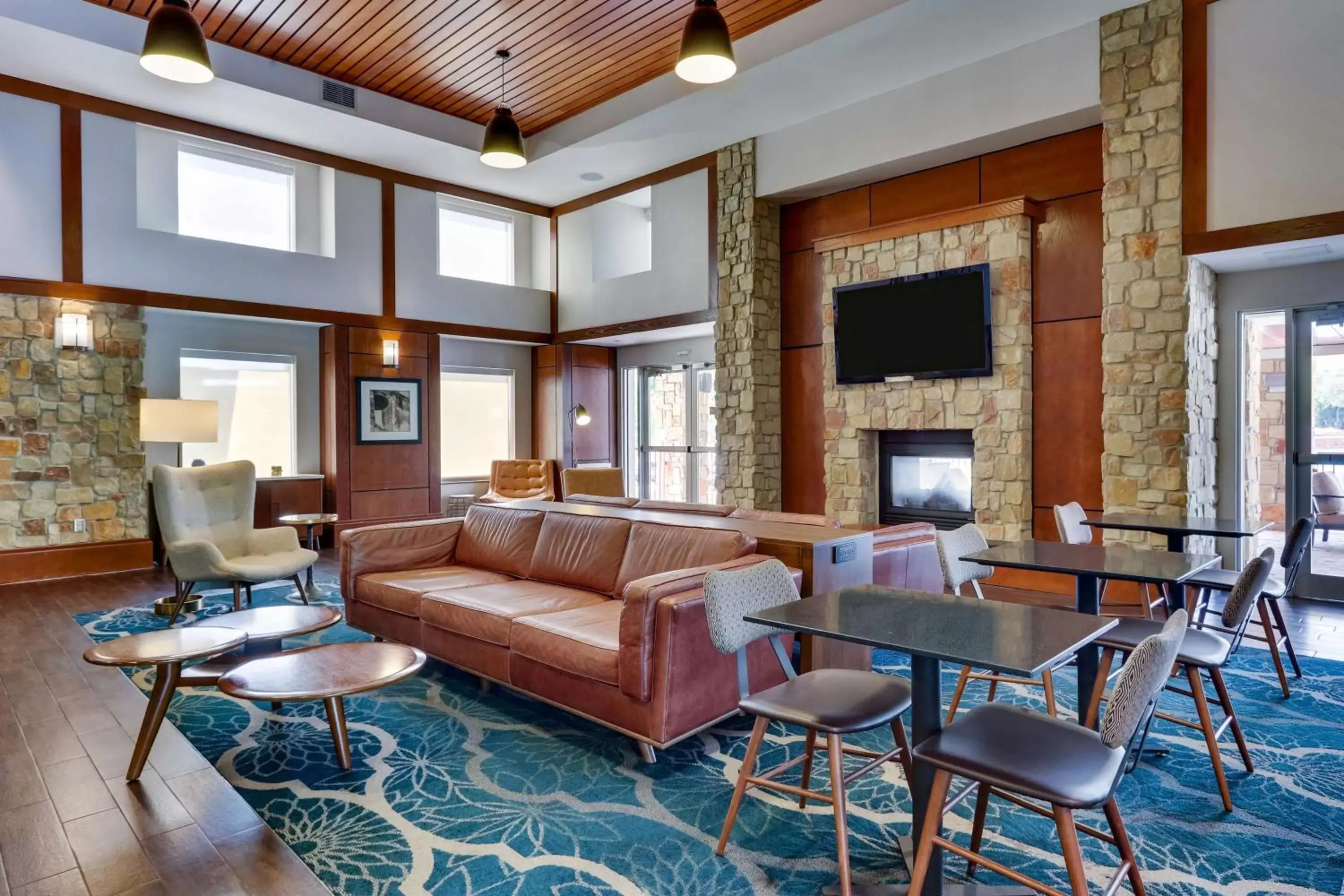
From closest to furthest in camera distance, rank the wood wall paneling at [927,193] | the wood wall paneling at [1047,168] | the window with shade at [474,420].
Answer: the wood wall paneling at [1047,168] → the wood wall paneling at [927,193] → the window with shade at [474,420]

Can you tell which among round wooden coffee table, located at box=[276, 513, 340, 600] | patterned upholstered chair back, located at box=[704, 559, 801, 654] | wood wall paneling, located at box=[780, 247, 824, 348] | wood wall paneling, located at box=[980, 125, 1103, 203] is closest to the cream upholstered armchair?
round wooden coffee table, located at box=[276, 513, 340, 600]

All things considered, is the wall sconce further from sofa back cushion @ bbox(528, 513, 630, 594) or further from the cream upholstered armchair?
sofa back cushion @ bbox(528, 513, 630, 594)

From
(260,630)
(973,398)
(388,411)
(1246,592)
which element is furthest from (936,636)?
(388,411)

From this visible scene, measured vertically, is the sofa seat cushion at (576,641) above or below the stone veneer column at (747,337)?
below

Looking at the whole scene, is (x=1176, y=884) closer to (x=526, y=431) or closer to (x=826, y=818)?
(x=826, y=818)

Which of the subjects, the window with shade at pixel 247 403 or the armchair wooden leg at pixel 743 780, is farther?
the window with shade at pixel 247 403

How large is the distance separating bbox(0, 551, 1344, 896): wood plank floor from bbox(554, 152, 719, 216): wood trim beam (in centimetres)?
608

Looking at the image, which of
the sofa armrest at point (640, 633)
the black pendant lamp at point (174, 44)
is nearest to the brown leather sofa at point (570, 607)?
the sofa armrest at point (640, 633)

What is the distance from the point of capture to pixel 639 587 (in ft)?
9.09

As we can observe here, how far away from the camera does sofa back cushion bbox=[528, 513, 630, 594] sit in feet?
13.0

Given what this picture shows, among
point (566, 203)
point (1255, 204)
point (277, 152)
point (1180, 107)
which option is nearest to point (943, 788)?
point (1255, 204)

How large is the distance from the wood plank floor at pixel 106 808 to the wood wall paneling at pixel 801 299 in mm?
Answer: 4319

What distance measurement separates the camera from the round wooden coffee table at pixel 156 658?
8.86 ft

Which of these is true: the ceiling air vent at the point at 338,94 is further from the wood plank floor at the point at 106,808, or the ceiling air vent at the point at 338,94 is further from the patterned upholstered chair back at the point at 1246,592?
the patterned upholstered chair back at the point at 1246,592
